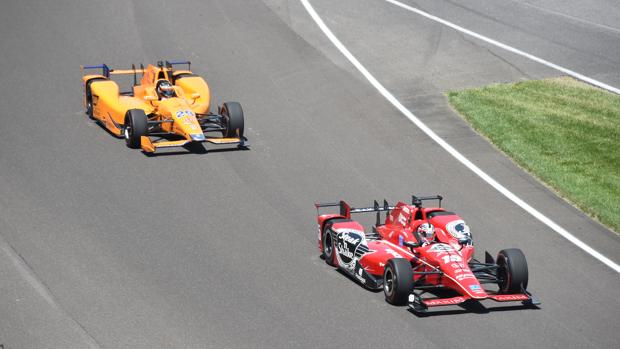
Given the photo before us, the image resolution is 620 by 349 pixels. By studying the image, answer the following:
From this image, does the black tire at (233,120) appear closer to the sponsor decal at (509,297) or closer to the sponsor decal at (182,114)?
the sponsor decal at (182,114)

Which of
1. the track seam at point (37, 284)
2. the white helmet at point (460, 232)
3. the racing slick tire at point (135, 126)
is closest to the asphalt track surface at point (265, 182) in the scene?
the track seam at point (37, 284)

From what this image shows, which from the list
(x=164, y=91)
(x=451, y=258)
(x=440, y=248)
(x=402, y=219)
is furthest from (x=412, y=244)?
(x=164, y=91)

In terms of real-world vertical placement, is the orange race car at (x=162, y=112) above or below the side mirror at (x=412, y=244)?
above

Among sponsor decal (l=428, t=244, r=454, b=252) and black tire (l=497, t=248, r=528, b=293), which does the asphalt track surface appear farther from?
sponsor decal (l=428, t=244, r=454, b=252)

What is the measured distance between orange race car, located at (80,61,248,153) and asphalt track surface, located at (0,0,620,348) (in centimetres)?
46

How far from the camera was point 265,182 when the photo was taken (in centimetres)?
2116

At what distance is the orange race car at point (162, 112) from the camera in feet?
74.2

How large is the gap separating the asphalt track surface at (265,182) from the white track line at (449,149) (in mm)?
231

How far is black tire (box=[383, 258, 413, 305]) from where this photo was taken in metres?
15.6

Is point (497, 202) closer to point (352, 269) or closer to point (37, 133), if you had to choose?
point (352, 269)

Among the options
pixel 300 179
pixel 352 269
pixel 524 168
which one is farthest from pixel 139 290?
pixel 524 168

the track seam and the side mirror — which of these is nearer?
the track seam

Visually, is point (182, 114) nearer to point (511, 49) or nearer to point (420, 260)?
point (420, 260)

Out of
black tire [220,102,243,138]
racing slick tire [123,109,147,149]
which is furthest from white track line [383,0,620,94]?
racing slick tire [123,109,147,149]
